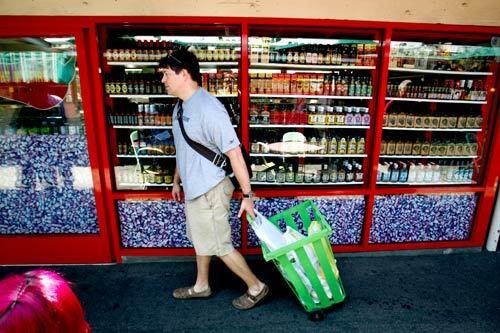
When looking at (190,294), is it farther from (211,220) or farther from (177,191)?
(177,191)

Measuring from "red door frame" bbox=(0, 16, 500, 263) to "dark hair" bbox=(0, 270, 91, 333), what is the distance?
2.39 meters

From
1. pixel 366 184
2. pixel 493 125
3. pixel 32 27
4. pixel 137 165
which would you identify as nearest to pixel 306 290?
pixel 366 184

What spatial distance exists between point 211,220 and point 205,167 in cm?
43

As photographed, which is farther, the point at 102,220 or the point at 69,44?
the point at 102,220

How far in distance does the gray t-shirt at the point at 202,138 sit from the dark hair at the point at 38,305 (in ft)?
5.02

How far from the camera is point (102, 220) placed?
3244 mm

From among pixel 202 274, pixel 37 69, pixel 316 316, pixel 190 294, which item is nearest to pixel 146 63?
pixel 37 69

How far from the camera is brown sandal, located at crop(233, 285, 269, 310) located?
8.79 feet

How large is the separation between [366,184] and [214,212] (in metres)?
1.73

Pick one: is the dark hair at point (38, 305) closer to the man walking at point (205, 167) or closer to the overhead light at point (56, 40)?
the man walking at point (205, 167)

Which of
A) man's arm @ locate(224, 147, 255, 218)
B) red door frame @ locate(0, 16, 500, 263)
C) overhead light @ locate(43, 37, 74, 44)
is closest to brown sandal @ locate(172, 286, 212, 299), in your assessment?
red door frame @ locate(0, 16, 500, 263)

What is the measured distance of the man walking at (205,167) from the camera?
2.28m

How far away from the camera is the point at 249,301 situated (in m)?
2.69

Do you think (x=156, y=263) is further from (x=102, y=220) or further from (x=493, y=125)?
(x=493, y=125)
